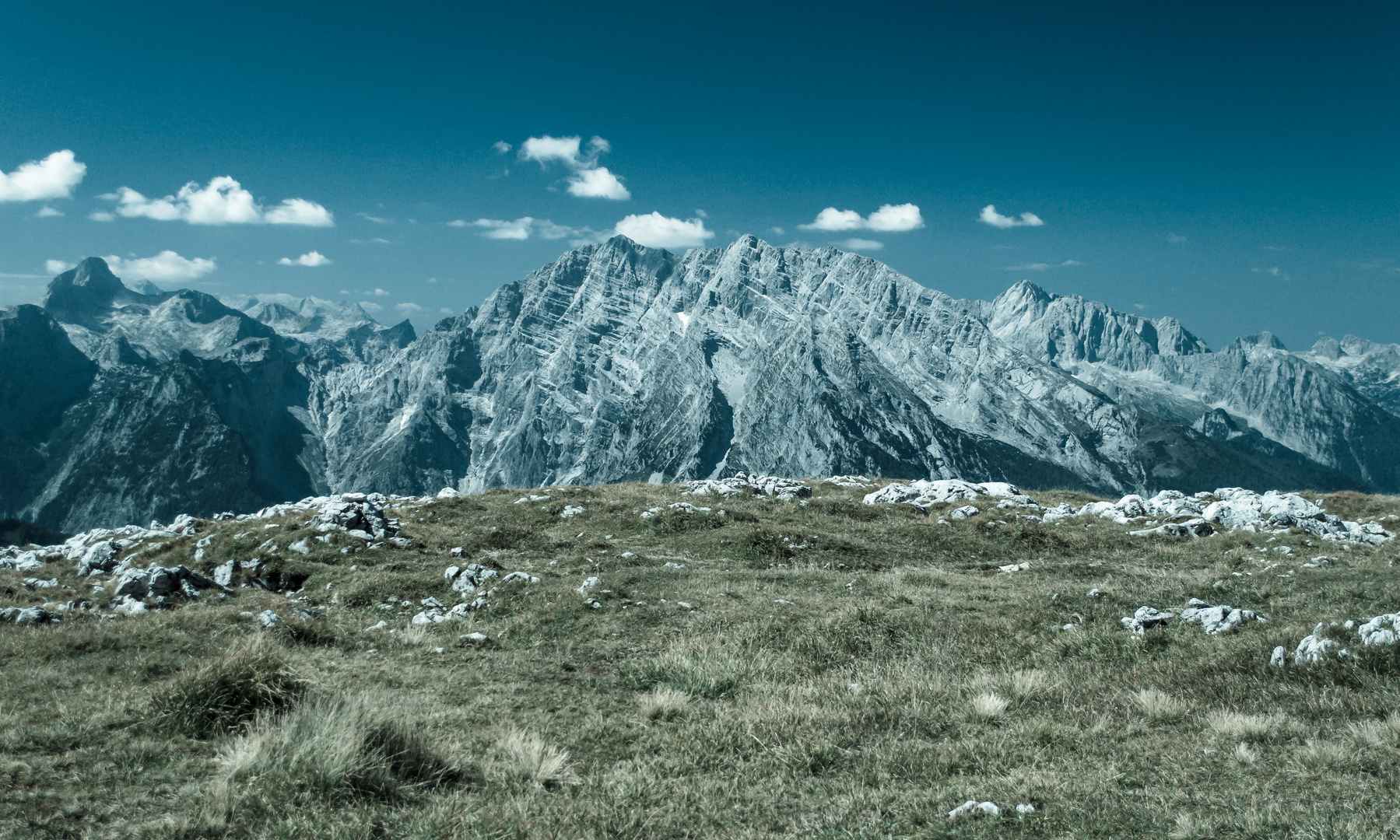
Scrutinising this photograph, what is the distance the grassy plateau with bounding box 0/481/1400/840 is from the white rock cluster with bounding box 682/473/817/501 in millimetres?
20374

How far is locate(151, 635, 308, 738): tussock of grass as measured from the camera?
913 centimetres

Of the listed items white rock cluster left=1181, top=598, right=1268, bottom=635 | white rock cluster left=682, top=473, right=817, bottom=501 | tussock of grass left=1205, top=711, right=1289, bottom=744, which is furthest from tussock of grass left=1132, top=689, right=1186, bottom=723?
white rock cluster left=682, top=473, right=817, bottom=501

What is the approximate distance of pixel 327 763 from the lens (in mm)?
7586

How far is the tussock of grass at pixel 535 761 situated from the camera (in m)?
8.38

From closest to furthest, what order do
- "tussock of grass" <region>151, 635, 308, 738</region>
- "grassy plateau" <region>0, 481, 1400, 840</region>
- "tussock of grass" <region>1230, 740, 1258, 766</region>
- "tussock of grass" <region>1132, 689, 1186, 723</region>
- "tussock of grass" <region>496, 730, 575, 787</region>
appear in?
"grassy plateau" <region>0, 481, 1400, 840</region> < "tussock of grass" <region>1230, 740, 1258, 766</region> < "tussock of grass" <region>496, 730, 575, 787</region> < "tussock of grass" <region>151, 635, 308, 738</region> < "tussock of grass" <region>1132, 689, 1186, 723</region>

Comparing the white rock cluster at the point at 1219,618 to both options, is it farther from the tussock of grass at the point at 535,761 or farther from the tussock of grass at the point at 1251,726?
the tussock of grass at the point at 535,761

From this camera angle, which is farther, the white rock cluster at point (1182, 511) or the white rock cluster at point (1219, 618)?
the white rock cluster at point (1182, 511)

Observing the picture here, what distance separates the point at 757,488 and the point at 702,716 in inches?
1302

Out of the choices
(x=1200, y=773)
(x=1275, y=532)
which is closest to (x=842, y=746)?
(x=1200, y=773)

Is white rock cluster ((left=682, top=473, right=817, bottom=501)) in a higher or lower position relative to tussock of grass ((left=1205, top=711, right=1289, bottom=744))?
lower

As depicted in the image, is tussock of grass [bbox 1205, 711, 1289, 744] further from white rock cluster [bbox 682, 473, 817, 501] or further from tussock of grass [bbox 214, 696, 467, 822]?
white rock cluster [bbox 682, 473, 817, 501]

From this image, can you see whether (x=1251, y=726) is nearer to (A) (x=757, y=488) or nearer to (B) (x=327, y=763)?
(B) (x=327, y=763)

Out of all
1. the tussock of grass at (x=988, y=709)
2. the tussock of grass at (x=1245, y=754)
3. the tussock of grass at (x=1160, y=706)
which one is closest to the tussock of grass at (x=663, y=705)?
the tussock of grass at (x=988, y=709)

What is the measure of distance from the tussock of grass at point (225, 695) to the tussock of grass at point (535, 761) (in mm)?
3162
